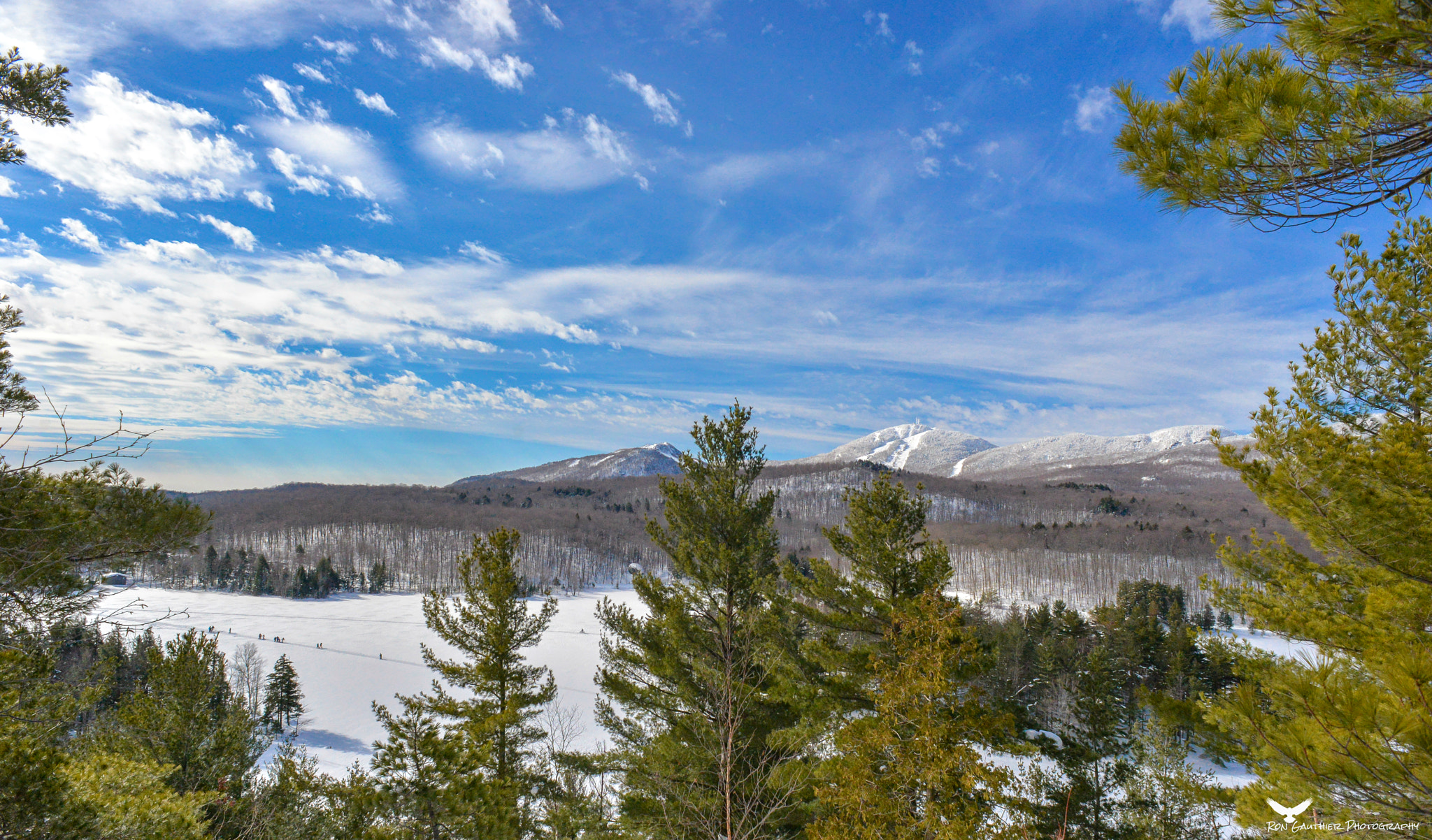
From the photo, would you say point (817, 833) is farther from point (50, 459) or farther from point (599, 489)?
point (599, 489)

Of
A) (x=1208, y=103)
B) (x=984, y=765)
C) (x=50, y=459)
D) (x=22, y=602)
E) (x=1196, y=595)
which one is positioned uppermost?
(x=1208, y=103)

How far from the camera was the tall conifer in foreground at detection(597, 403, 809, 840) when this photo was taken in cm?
808

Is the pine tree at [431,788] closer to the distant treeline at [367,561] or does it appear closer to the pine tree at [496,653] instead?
the pine tree at [496,653]

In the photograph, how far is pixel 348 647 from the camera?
165 ft

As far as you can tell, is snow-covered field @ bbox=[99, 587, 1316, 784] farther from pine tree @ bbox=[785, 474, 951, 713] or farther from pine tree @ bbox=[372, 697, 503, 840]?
pine tree @ bbox=[785, 474, 951, 713]

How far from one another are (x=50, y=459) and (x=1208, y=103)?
806cm

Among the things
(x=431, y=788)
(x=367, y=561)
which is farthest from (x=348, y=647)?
(x=367, y=561)

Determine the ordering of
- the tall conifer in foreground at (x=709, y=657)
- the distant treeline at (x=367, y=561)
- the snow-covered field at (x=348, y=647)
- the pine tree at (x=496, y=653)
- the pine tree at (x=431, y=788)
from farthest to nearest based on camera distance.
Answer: the distant treeline at (x=367, y=561) → the snow-covered field at (x=348, y=647) → the pine tree at (x=496, y=653) → the tall conifer in foreground at (x=709, y=657) → the pine tree at (x=431, y=788)

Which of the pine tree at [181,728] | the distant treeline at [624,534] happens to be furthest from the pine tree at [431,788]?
the distant treeline at [624,534]

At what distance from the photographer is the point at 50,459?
11.6ft

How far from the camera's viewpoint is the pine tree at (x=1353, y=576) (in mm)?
2818

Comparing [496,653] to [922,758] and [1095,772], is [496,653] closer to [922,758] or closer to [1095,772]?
[922,758]

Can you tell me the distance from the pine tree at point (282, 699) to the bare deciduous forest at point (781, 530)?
24.2 m

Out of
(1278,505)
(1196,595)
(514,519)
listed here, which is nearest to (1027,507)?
(1196,595)
